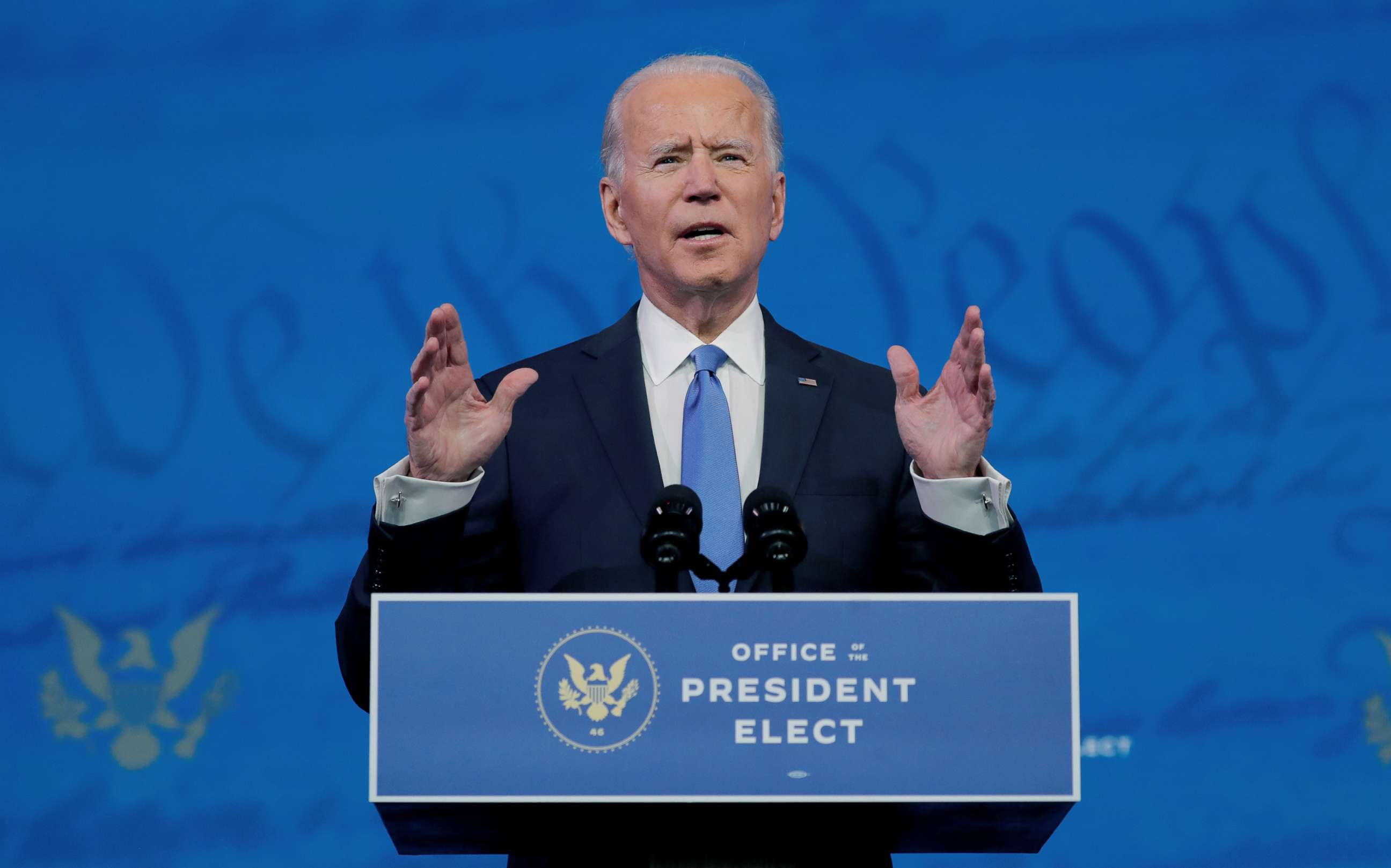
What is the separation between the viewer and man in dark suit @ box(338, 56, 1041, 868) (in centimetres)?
173

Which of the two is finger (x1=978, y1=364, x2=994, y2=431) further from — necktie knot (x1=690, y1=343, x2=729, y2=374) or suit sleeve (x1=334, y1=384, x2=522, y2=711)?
suit sleeve (x1=334, y1=384, x2=522, y2=711)

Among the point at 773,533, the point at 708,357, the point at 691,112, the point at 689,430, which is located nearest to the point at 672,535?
the point at 773,533

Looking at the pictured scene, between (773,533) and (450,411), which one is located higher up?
(450,411)

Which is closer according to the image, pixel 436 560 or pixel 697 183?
pixel 436 560

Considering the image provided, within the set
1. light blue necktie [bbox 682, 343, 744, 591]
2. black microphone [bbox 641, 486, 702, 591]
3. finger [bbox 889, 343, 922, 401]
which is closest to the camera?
black microphone [bbox 641, 486, 702, 591]

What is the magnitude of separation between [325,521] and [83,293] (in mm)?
768

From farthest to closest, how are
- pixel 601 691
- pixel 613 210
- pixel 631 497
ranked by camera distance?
pixel 613 210 < pixel 631 497 < pixel 601 691

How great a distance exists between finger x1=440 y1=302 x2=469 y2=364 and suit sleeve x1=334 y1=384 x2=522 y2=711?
0.17 metres

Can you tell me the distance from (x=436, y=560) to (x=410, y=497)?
81mm

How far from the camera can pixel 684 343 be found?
2.12m

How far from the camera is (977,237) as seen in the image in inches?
131

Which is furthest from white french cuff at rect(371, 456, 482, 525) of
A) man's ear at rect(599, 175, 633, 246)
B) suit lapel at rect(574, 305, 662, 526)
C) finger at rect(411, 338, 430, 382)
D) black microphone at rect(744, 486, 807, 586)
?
man's ear at rect(599, 175, 633, 246)

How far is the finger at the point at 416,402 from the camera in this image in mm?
1674

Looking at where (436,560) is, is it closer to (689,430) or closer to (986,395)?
(689,430)
